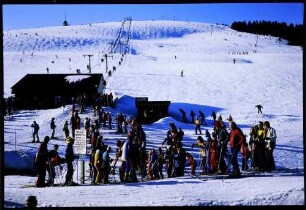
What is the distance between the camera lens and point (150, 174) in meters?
9.34

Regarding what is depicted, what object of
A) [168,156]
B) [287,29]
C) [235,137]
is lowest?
[168,156]

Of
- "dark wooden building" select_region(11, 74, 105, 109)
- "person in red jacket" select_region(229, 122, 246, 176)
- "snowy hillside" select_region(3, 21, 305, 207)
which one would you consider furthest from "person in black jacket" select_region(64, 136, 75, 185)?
"dark wooden building" select_region(11, 74, 105, 109)

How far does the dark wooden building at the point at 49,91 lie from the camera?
1558cm

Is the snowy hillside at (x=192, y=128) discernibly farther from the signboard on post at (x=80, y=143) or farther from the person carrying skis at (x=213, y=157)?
the person carrying skis at (x=213, y=157)

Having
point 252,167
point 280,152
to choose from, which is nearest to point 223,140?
point 252,167

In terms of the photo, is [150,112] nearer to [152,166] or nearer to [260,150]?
[152,166]

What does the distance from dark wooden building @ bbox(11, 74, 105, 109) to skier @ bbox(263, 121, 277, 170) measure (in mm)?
7467

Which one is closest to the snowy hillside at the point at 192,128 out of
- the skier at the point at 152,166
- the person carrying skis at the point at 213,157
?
the person carrying skis at the point at 213,157

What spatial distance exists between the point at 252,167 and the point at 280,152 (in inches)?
63.5

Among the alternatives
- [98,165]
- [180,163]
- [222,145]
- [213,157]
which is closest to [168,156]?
[180,163]

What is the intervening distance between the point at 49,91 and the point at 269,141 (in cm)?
965

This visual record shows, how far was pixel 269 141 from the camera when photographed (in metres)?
9.23

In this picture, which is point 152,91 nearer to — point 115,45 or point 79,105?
point 79,105

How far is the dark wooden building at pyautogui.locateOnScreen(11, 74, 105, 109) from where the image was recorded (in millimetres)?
15578
